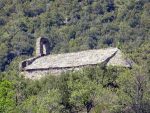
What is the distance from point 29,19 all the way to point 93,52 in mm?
51555

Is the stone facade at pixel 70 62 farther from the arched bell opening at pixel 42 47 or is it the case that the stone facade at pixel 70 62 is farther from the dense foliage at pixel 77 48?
the arched bell opening at pixel 42 47

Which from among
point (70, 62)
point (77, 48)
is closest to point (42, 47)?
point (70, 62)

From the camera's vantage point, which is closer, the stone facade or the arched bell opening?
the stone facade

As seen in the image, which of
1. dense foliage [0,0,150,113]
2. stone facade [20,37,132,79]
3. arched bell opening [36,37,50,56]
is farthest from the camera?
arched bell opening [36,37,50,56]

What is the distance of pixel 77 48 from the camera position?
8800 centimetres

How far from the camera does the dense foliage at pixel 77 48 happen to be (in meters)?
44.9

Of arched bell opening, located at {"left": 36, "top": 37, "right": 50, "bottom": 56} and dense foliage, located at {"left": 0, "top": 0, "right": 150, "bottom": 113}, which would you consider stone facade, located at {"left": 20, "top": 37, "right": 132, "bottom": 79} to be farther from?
arched bell opening, located at {"left": 36, "top": 37, "right": 50, "bottom": 56}

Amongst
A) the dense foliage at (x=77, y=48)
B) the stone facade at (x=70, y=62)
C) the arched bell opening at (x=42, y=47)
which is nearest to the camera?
the dense foliage at (x=77, y=48)

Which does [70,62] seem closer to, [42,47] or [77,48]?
[42,47]

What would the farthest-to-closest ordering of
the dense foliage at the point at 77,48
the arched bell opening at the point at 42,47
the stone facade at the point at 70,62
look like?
the arched bell opening at the point at 42,47 < the stone facade at the point at 70,62 < the dense foliage at the point at 77,48

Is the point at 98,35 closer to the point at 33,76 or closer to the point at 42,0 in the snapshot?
the point at 42,0

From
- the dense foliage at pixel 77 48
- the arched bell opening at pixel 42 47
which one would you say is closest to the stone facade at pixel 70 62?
the dense foliage at pixel 77 48

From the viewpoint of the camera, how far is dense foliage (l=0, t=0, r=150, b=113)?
44.9 metres

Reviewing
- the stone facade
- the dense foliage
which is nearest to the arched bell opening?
the stone facade
